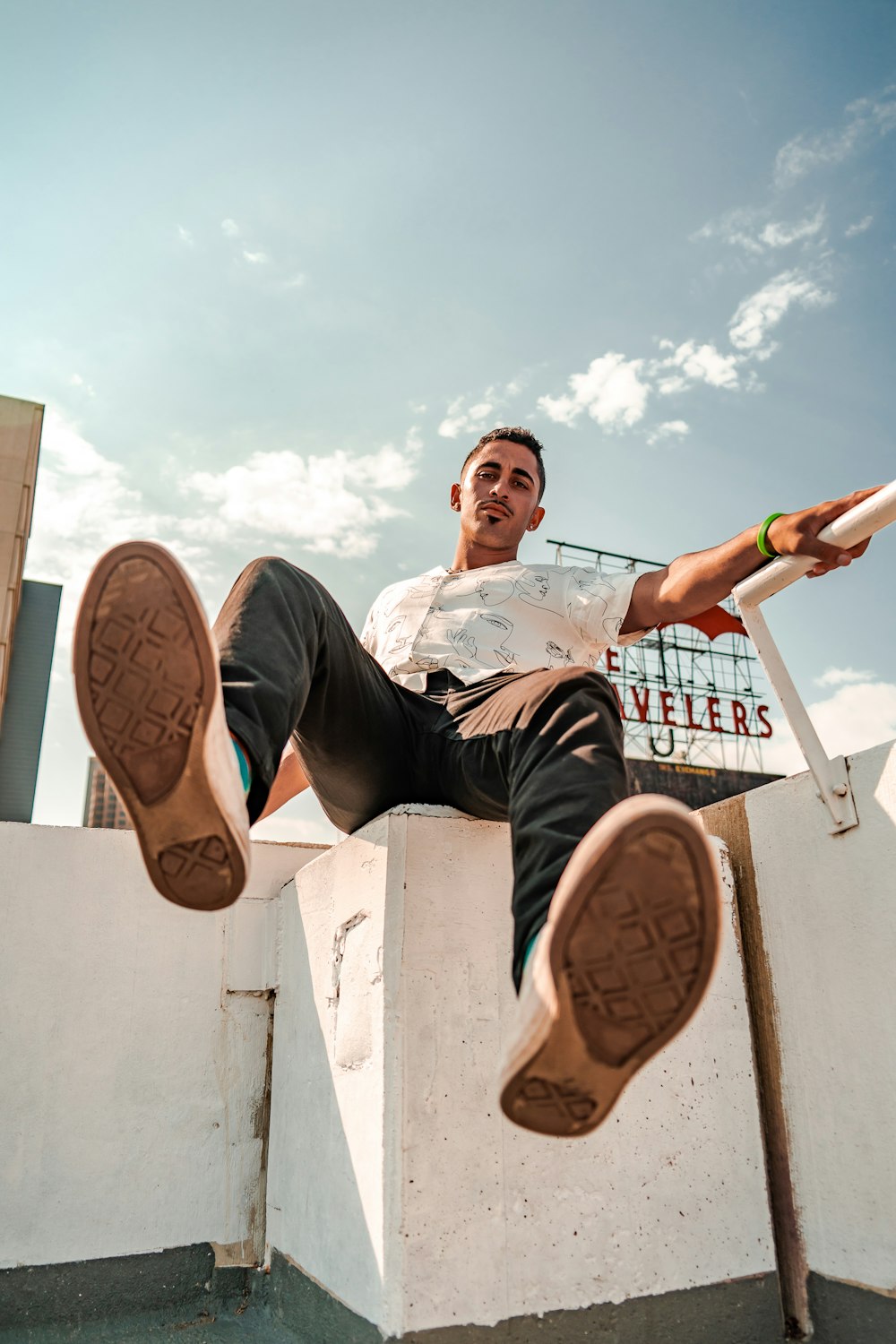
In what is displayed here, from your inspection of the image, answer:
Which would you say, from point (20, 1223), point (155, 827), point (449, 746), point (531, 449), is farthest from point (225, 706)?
point (531, 449)

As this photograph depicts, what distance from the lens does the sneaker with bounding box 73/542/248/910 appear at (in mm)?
860

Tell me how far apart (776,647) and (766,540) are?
0.72ft

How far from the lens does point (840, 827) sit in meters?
1.38

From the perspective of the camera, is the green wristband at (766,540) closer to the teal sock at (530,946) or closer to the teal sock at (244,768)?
the teal sock at (530,946)

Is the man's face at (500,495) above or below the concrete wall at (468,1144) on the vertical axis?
above

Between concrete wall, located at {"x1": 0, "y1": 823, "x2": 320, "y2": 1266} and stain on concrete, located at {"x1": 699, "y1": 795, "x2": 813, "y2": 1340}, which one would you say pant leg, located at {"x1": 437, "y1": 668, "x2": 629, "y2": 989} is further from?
concrete wall, located at {"x1": 0, "y1": 823, "x2": 320, "y2": 1266}

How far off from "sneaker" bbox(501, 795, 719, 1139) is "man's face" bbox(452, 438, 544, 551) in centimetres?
139

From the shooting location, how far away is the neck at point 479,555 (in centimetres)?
209

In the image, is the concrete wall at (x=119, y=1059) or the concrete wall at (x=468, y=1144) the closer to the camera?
the concrete wall at (x=468, y=1144)

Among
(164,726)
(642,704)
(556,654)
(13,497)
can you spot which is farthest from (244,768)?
(642,704)

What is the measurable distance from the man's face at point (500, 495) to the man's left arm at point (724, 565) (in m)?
0.49

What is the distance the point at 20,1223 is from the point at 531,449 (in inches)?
79.1

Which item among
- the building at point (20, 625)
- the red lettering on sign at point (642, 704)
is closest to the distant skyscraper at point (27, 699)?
the building at point (20, 625)

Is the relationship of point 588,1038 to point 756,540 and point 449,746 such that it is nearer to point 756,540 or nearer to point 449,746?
point 449,746
